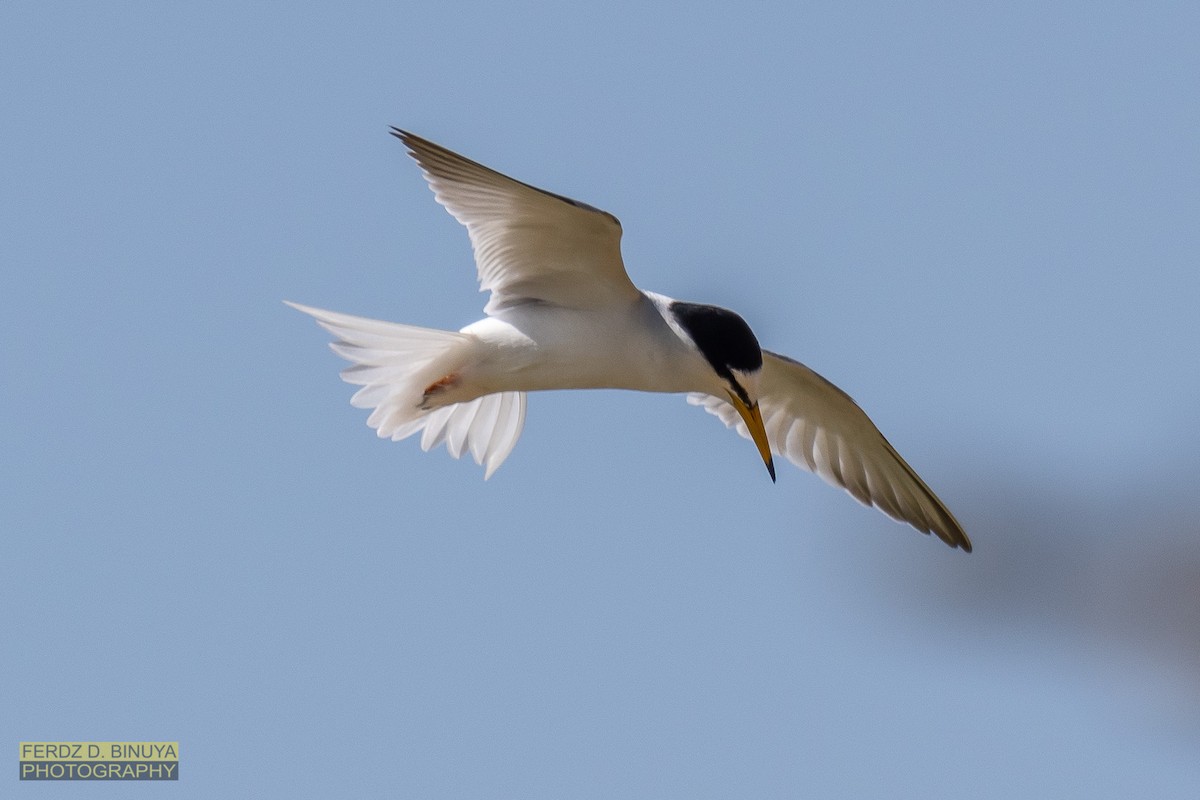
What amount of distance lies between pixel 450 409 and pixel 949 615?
108 inches

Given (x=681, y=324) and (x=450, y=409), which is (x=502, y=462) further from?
(x=681, y=324)

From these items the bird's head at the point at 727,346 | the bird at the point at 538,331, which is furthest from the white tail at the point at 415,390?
the bird's head at the point at 727,346

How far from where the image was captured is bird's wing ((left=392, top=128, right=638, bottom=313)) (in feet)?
16.6

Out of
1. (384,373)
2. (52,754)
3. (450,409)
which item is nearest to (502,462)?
(450,409)

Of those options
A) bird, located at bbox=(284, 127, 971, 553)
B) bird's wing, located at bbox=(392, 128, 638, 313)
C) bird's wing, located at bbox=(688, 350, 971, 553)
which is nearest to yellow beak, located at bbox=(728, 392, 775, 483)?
bird, located at bbox=(284, 127, 971, 553)

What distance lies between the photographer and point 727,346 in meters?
5.30

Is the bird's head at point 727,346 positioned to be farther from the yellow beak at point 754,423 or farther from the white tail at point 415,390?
the white tail at point 415,390

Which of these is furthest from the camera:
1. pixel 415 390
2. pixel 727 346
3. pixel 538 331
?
→ pixel 415 390

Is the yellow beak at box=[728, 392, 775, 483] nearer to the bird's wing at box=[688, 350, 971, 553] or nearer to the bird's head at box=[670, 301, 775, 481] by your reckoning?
the bird's head at box=[670, 301, 775, 481]

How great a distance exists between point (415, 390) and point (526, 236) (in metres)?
0.88

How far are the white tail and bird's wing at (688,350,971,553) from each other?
134 centimetres

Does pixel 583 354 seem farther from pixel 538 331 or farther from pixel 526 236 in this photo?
pixel 526 236

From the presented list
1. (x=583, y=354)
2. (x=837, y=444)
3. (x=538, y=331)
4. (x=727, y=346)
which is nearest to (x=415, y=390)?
(x=538, y=331)

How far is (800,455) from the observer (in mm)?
7254
